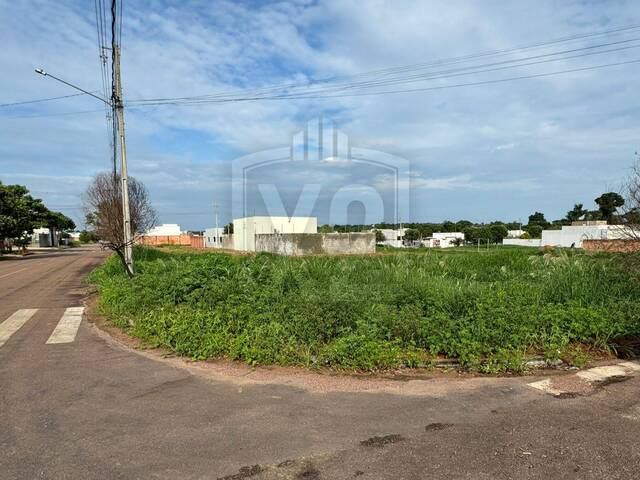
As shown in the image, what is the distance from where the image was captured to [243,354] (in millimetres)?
5883

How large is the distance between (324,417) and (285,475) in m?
1.01

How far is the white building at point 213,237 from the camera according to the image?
66688mm

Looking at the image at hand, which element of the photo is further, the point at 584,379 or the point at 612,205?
the point at 612,205

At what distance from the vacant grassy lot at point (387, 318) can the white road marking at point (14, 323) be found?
1.86 meters

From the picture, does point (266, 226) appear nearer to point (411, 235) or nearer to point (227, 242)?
point (227, 242)

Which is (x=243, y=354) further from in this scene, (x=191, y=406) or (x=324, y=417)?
(x=324, y=417)

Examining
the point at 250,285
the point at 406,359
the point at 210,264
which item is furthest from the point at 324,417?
the point at 210,264

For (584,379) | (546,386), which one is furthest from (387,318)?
(584,379)

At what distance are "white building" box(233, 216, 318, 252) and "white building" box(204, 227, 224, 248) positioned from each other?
14276 mm

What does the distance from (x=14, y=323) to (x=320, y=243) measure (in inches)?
1210

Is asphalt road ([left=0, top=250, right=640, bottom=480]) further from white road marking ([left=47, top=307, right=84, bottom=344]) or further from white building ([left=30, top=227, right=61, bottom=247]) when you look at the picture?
white building ([left=30, top=227, right=61, bottom=247])

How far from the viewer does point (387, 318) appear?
20.0 feet

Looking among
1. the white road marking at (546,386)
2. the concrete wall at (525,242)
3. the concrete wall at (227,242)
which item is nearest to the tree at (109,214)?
the white road marking at (546,386)

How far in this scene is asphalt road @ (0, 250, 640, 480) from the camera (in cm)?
318
